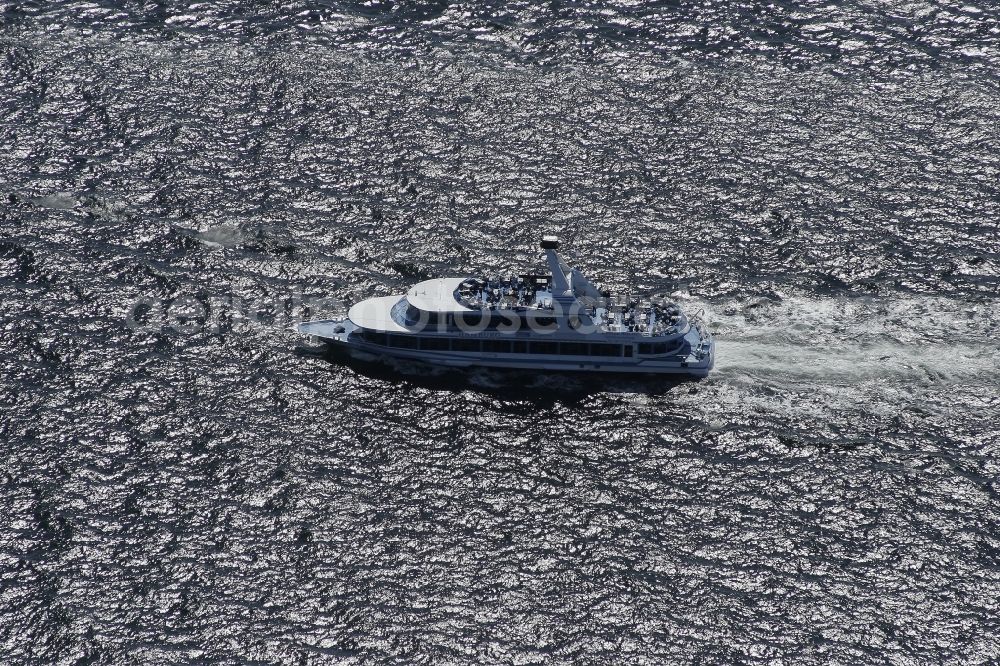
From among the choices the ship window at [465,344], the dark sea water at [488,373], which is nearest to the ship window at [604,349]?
the dark sea water at [488,373]

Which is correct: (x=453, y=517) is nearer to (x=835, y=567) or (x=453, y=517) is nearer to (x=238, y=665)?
(x=238, y=665)

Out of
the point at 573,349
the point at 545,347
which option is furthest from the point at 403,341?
the point at 573,349

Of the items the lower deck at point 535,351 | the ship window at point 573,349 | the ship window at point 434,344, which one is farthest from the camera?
the ship window at point 434,344

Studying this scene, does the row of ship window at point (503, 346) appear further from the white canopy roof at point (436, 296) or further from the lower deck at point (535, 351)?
the white canopy roof at point (436, 296)

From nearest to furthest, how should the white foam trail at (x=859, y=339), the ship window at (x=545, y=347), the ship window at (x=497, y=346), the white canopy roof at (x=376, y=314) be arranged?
the white foam trail at (x=859, y=339) → the ship window at (x=545, y=347) → the white canopy roof at (x=376, y=314) → the ship window at (x=497, y=346)

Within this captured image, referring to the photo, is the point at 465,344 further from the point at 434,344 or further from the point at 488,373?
the point at 488,373

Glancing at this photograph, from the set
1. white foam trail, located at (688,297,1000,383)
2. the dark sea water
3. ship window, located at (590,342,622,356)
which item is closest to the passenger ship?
ship window, located at (590,342,622,356)

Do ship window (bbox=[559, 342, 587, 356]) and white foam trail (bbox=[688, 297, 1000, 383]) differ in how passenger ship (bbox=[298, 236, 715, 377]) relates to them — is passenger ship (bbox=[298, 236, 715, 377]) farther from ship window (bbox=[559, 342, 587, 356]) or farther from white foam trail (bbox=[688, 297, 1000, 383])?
white foam trail (bbox=[688, 297, 1000, 383])
